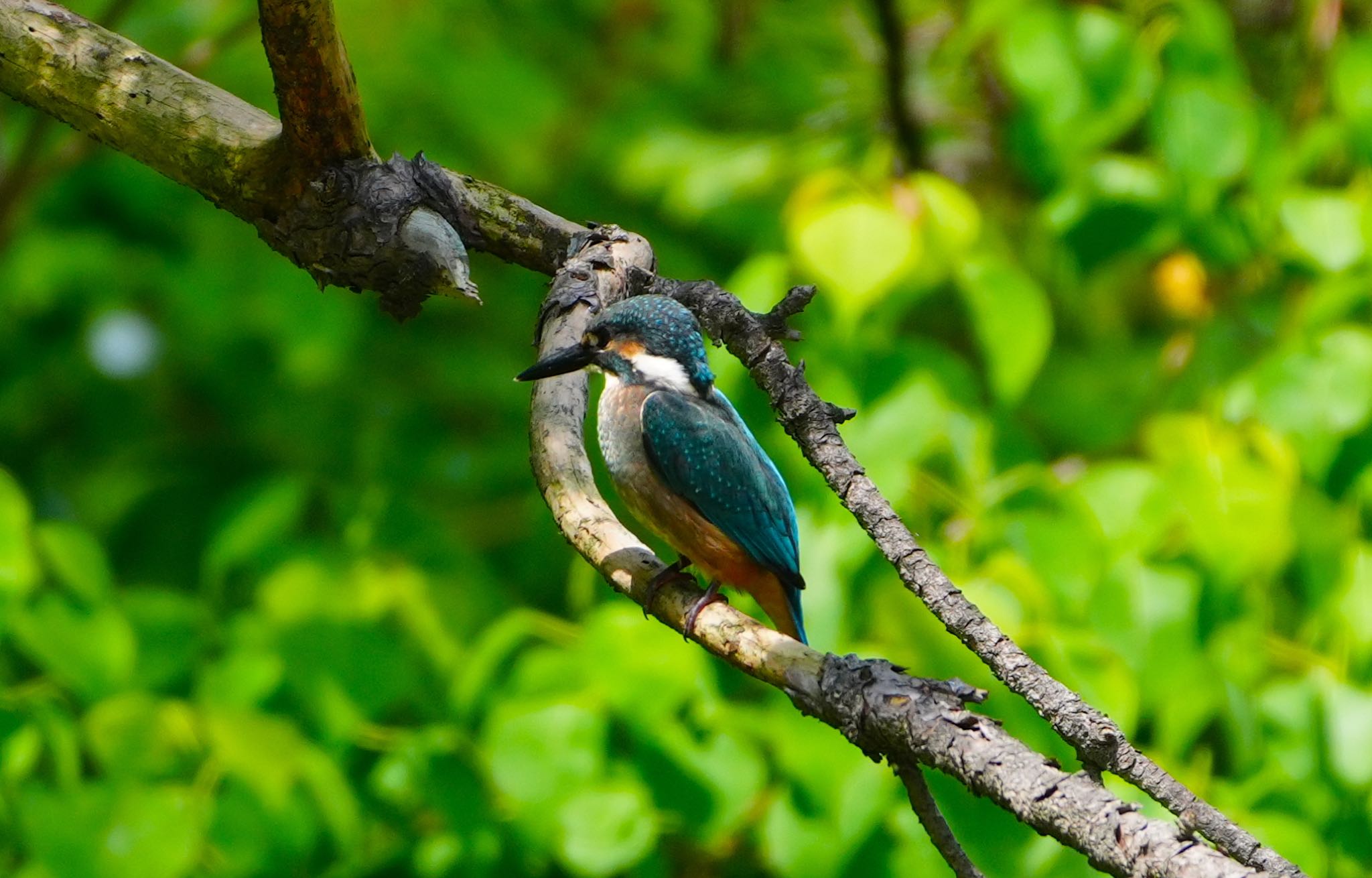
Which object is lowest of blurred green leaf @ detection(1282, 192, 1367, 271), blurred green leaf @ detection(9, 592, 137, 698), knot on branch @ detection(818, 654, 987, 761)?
knot on branch @ detection(818, 654, 987, 761)

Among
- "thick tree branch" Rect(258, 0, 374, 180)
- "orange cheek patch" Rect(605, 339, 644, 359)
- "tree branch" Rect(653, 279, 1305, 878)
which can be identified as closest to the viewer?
"tree branch" Rect(653, 279, 1305, 878)

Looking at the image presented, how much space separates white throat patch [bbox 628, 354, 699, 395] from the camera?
7.88 ft

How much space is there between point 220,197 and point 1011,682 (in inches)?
55.9

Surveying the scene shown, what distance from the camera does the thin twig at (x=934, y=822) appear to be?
1311 millimetres

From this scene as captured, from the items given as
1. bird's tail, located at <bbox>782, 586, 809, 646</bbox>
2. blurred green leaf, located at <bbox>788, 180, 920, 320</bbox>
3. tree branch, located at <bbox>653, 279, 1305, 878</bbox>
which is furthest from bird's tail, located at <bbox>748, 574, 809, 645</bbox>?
tree branch, located at <bbox>653, 279, 1305, 878</bbox>

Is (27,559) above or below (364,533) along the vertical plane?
below

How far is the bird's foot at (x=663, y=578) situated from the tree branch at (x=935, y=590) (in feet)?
1.51

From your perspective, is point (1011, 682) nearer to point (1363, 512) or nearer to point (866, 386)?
point (866, 386)

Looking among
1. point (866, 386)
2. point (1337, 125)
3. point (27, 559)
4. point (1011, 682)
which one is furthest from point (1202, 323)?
point (27, 559)

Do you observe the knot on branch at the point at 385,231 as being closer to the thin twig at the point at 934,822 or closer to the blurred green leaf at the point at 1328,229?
the thin twig at the point at 934,822

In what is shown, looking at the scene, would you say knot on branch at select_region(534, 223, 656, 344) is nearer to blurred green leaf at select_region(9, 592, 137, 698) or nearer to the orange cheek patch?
the orange cheek patch

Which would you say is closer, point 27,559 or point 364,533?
point 27,559

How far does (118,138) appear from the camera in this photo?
2.00 m

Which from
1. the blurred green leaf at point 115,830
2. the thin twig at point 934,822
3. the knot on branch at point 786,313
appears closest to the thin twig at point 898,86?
the knot on branch at point 786,313
